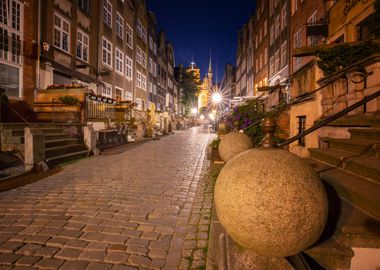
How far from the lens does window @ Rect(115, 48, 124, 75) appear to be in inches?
933

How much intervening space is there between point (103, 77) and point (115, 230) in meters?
19.8

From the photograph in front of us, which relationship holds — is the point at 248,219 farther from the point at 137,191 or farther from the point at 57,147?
the point at 57,147

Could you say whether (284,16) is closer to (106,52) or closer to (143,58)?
(106,52)

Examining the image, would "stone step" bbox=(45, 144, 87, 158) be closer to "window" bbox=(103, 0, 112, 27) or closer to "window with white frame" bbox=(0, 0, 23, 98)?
"window with white frame" bbox=(0, 0, 23, 98)

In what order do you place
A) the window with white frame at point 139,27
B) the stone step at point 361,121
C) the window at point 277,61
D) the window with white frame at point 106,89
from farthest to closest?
the window with white frame at point 139,27 < the window at point 277,61 < the window with white frame at point 106,89 < the stone step at point 361,121

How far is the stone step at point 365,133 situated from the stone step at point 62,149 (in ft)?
31.9

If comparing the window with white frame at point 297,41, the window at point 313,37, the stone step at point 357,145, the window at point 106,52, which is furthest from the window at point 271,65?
the stone step at point 357,145

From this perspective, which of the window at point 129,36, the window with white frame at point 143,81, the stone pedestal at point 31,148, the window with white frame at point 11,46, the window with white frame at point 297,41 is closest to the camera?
the stone pedestal at point 31,148

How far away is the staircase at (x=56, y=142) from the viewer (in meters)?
7.81

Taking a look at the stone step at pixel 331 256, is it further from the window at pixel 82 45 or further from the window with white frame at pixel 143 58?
the window with white frame at pixel 143 58

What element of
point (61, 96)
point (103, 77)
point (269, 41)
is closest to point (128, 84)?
point (103, 77)

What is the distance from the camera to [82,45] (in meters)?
17.7

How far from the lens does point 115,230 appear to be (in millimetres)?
3461

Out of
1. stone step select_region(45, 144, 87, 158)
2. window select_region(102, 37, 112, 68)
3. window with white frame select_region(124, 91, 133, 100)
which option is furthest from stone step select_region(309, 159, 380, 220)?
window with white frame select_region(124, 91, 133, 100)
